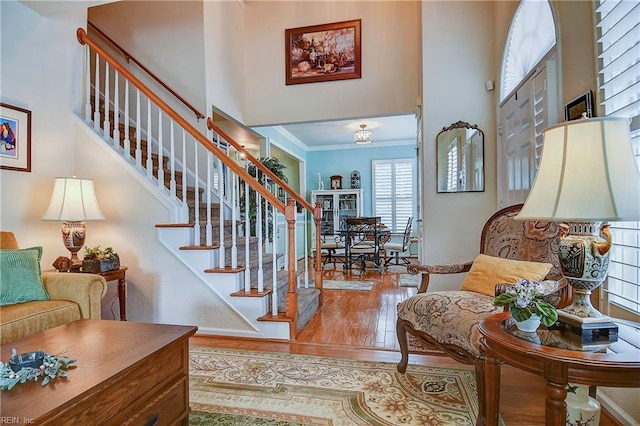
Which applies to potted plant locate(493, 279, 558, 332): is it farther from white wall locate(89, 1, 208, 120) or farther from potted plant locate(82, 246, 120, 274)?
white wall locate(89, 1, 208, 120)

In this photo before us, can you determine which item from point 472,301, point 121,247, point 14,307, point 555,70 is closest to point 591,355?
point 472,301

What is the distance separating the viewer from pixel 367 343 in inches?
101

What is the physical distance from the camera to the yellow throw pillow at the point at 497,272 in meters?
1.86

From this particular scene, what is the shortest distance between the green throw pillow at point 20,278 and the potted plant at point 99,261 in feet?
1.31

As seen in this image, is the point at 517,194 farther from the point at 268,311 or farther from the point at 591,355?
the point at 268,311

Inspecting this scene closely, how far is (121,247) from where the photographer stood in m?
2.90

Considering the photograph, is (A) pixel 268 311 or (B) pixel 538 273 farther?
(A) pixel 268 311

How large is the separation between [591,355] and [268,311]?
2.18 metres

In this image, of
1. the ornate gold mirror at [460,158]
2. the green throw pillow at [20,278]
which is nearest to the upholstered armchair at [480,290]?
the ornate gold mirror at [460,158]

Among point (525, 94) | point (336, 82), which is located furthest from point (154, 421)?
point (336, 82)

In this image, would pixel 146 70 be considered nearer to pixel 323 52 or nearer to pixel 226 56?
pixel 226 56

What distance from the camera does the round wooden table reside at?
95 centimetres

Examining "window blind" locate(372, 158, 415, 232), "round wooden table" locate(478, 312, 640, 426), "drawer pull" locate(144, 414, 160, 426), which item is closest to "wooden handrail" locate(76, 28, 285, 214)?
"drawer pull" locate(144, 414, 160, 426)

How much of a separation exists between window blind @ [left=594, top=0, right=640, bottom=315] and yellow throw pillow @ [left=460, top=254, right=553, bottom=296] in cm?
31
